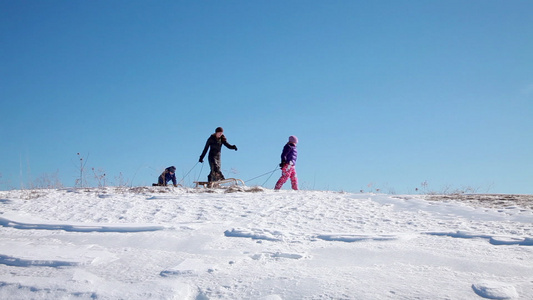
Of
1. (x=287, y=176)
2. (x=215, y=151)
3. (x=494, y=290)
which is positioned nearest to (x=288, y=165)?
(x=287, y=176)

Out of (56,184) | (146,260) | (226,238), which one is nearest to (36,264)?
(146,260)

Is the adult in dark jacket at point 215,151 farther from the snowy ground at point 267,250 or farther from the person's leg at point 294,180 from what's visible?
the snowy ground at point 267,250

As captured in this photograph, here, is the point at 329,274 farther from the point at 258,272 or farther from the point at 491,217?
the point at 491,217

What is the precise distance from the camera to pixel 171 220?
4594 millimetres

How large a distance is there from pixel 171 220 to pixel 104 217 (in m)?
0.92

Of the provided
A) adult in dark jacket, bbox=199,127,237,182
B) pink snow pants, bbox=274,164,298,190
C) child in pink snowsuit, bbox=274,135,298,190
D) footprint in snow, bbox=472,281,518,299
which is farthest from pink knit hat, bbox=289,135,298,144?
footprint in snow, bbox=472,281,518,299

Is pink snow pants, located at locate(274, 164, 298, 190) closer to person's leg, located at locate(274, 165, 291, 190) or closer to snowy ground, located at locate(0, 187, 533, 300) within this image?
person's leg, located at locate(274, 165, 291, 190)

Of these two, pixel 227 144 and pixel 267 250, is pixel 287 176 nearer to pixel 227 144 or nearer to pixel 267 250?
pixel 227 144

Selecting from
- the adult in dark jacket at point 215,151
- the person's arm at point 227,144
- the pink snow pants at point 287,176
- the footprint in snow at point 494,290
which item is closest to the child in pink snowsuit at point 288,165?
Result: the pink snow pants at point 287,176

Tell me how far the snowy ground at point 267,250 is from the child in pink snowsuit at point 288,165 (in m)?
3.61

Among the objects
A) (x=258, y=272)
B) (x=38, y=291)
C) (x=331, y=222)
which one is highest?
(x=331, y=222)

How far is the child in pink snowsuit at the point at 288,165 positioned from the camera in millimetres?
9203

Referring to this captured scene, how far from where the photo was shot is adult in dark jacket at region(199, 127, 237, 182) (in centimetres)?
987

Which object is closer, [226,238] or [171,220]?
[226,238]
